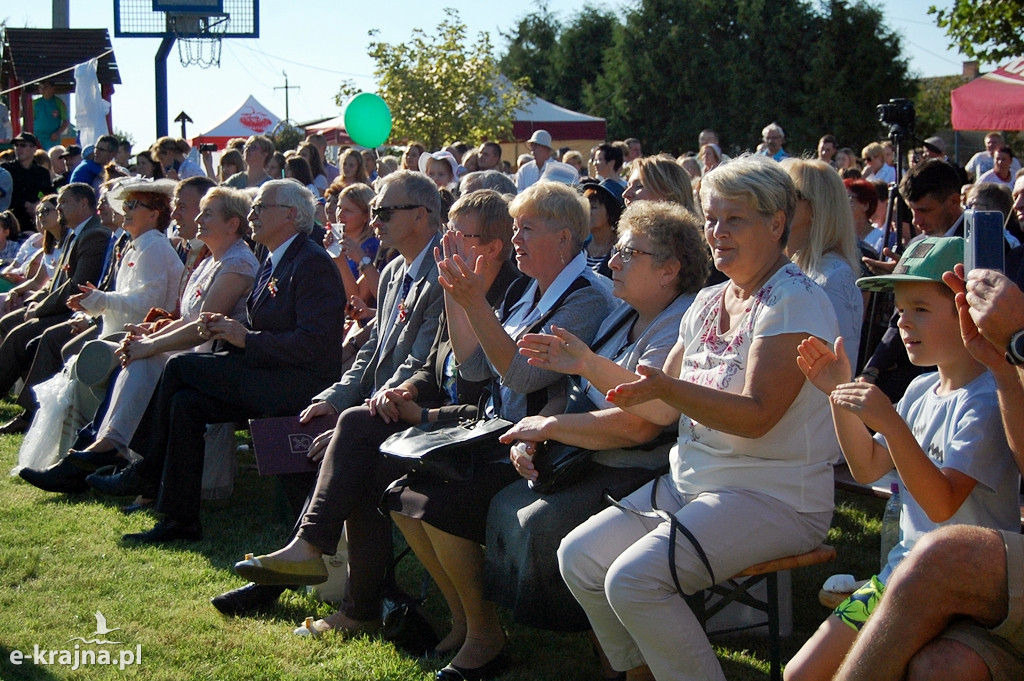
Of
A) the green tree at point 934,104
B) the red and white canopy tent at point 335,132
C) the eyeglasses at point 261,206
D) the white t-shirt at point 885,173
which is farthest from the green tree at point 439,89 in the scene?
the green tree at point 934,104

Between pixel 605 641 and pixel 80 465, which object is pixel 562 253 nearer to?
pixel 605 641

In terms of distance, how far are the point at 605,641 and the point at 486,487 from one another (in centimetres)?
79

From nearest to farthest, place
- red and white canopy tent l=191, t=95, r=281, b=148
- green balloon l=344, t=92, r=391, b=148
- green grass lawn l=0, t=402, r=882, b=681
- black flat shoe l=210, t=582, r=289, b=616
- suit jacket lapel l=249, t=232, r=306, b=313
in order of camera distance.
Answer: green grass lawn l=0, t=402, r=882, b=681
black flat shoe l=210, t=582, r=289, b=616
suit jacket lapel l=249, t=232, r=306, b=313
green balloon l=344, t=92, r=391, b=148
red and white canopy tent l=191, t=95, r=281, b=148

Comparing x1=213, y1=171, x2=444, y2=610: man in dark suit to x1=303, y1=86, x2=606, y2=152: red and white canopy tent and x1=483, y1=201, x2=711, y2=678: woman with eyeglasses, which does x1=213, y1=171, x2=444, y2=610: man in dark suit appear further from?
x1=303, y1=86, x2=606, y2=152: red and white canopy tent

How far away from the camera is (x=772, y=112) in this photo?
3622 centimetres

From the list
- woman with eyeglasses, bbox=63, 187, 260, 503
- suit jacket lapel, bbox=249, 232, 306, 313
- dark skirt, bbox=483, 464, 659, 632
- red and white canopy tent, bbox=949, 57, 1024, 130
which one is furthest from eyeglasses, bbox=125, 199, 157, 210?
red and white canopy tent, bbox=949, 57, 1024, 130

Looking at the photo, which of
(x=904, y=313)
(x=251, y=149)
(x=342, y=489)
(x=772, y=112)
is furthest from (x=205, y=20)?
(x=772, y=112)

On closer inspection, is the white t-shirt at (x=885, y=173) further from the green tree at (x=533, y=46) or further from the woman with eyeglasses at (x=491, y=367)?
the green tree at (x=533, y=46)

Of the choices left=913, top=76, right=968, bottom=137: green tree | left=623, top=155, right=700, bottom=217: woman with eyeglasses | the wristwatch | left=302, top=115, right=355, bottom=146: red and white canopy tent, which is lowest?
the wristwatch

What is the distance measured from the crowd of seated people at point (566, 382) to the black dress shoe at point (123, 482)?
0.05 feet

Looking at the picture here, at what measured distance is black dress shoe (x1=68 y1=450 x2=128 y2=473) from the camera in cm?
560

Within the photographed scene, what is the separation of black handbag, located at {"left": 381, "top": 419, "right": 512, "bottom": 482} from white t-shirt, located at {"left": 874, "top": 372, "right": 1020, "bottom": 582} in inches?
56.5

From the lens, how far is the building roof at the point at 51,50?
28047mm

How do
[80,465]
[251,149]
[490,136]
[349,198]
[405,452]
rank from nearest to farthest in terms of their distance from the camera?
[405,452]
[80,465]
[349,198]
[251,149]
[490,136]
